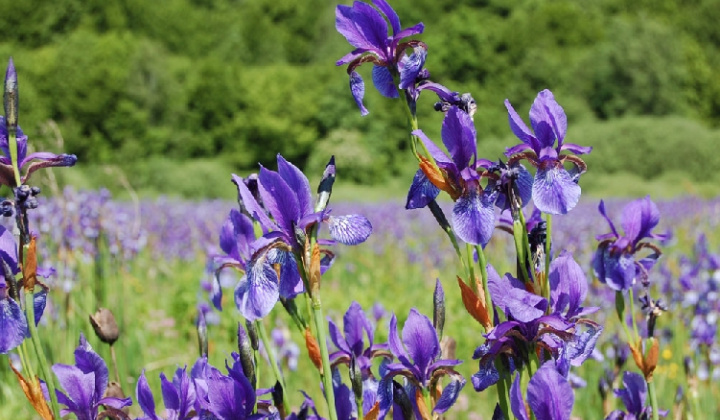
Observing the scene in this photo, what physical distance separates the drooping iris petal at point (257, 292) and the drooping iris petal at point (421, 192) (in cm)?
19

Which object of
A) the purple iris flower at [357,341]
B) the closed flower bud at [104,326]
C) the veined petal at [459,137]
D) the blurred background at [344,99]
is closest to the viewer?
the veined petal at [459,137]

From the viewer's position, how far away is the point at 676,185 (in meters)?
15.8

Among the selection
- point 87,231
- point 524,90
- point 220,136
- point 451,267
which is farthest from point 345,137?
point 87,231

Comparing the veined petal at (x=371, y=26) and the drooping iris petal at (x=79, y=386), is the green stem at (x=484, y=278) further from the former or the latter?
the drooping iris petal at (x=79, y=386)

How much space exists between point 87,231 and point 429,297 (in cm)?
228

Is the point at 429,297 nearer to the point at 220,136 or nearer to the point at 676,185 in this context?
the point at 676,185

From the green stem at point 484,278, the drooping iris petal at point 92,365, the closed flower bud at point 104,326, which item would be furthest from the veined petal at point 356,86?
the closed flower bud at point 104,326

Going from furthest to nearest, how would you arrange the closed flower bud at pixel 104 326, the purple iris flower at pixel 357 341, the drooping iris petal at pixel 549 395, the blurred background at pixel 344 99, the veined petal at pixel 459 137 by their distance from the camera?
the blurred background at pixel 344 99 → the closed flower bud at pixel 104 326 → the purple iris flower at pixel 357 341 → the veined petal at pixel 459 137 → the drooping iris petal at pixel 549 395

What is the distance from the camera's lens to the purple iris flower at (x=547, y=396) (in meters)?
0.66

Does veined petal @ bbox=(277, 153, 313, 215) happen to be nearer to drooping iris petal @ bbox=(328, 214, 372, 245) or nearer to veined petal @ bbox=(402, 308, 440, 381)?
drooping iris petal @ bbox=(328, 214, 372, 245)

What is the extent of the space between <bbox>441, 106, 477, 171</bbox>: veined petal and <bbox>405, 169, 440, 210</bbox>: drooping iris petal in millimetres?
43

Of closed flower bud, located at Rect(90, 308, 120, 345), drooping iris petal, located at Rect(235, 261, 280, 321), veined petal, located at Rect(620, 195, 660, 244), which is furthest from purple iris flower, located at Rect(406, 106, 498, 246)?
closed flower bud, located at Rect(90, 308, 120, 345)

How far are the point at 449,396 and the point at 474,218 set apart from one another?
208 millimetres

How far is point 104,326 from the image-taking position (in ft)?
3.55
